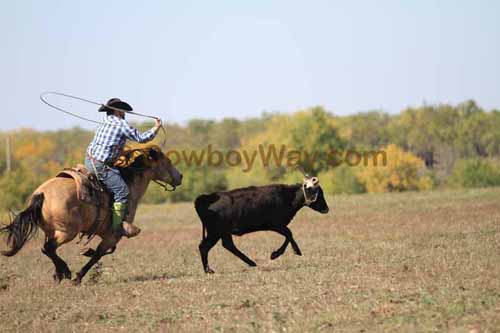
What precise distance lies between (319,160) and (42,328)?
195 ft

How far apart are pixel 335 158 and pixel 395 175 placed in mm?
6750

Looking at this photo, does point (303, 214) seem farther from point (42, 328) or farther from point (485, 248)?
point (42, 328)

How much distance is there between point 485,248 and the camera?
1431cm

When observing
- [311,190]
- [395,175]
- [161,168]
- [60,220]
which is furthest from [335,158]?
[60,220]

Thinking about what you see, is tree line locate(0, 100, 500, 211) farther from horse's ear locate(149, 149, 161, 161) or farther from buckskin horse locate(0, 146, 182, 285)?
buckskin horse locate(0, 146, 182, 285)

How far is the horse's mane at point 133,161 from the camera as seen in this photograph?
44.6 feet

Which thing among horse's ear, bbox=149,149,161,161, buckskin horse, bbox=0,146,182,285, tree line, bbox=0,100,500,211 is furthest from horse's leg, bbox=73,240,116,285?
tree line, bbox=0,100,500,211

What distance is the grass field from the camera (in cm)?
926

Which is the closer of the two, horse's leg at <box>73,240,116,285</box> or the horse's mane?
horse's leg at <box>73,240,116,285</box>

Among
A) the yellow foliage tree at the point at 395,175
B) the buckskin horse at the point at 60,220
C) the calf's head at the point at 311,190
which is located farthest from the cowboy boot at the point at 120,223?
the yellow foliage tree at the point at 395,175

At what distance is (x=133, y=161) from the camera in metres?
13.8

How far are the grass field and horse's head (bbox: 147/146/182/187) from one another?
159cm

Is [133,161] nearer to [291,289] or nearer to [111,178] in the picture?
[111,178]

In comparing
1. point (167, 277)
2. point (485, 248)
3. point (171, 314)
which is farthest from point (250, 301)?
point (485, 248)
